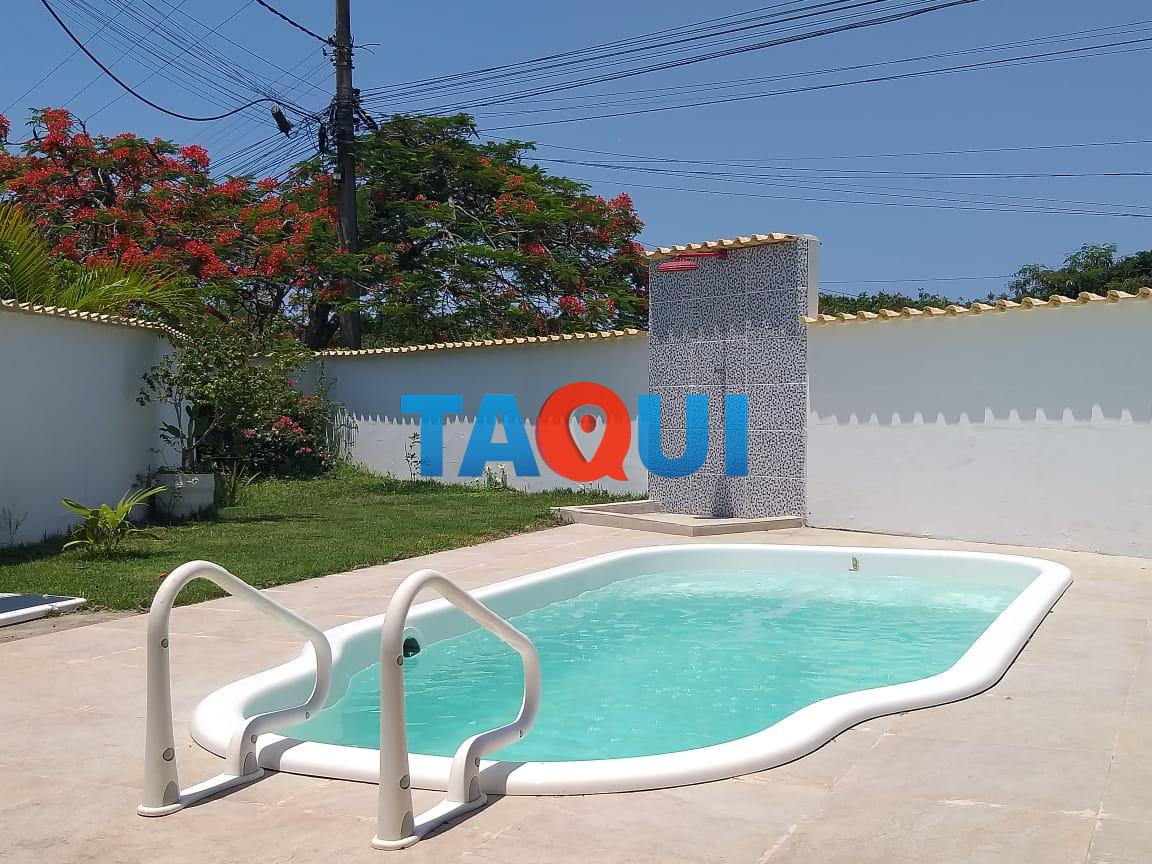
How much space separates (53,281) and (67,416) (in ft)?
6.23

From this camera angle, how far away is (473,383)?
58.0 feet

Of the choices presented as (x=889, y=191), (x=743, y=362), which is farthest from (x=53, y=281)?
(x=889, y=191)

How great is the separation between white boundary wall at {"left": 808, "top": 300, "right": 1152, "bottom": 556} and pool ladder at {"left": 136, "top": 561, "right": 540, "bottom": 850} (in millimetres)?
8472

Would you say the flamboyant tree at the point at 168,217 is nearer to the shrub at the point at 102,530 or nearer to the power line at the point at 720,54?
the power line at the point at 720,54

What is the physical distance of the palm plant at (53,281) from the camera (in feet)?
41.4

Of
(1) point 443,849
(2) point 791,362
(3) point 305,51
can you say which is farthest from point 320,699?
(3) point 305,51

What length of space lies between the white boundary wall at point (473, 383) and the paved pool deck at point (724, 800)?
9.67m

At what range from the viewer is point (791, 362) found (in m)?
13.4

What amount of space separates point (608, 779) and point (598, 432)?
11874 mm

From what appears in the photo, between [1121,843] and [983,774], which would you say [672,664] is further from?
[1121,843]

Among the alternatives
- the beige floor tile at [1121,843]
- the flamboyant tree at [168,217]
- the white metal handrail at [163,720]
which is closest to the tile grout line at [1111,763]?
the beige floor tile at [1121,843]

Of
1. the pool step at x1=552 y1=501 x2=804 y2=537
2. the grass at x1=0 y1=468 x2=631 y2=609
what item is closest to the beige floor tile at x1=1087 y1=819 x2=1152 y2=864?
the grass at x1=0 y1=468 x2=631 y2=609

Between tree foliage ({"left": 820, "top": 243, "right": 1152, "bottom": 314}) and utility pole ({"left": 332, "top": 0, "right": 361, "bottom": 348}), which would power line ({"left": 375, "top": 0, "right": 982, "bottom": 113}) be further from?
tree foliage ({"left": 820, "top": 243, "right": 1152, "bottom": 314})

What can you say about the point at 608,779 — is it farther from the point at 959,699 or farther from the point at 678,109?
the point at 678,109
